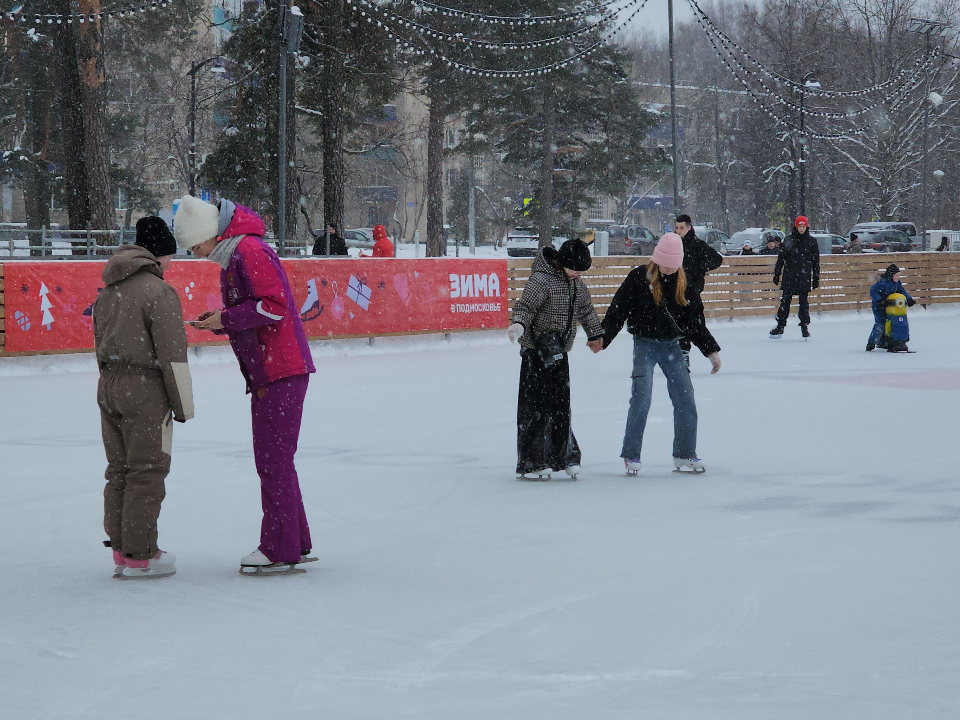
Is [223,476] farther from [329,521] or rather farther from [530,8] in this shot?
[530,8]

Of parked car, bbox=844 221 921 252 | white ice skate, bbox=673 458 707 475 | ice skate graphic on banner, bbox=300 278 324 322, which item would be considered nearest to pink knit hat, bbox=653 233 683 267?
white ice skate, bbox=673 458 707 475

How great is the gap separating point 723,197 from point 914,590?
7101 centimetres

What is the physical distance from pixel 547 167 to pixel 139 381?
38.4 meters

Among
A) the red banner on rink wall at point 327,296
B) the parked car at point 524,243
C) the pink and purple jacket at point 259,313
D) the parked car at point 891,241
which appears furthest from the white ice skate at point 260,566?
the parked car at point 524,243

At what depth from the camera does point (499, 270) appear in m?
18.1

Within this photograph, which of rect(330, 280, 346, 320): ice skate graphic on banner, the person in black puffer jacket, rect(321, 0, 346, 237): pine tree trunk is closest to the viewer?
the person in black puffer jacket

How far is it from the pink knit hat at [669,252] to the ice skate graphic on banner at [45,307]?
8555 mm

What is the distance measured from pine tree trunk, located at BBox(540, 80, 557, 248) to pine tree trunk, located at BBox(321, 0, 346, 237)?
1530 cm

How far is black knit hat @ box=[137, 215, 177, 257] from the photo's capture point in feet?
16.2

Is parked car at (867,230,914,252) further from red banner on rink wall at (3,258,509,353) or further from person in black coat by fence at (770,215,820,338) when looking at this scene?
red banner on rink wall at (3,258,509,353)

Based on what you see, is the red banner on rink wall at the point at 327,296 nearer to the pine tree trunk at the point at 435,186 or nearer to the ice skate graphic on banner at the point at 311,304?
the ice skate graphic on banner at the point at 311,304

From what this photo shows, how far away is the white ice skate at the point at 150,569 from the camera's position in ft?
16.3

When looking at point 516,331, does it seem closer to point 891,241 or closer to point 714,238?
point 891,241

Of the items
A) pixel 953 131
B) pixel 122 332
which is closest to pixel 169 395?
pixel 122 332
